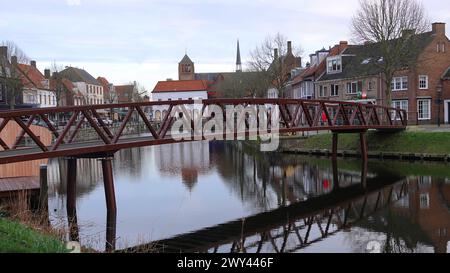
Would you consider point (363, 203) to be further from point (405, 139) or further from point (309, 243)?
point (405, 139)

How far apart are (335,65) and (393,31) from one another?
70.1 ft

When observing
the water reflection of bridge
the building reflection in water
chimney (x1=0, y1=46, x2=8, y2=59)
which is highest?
chimney (x1=0, y1=46, x2=8, y2=59)

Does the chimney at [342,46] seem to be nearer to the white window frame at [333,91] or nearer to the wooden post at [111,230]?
the white window frame at [333,91]

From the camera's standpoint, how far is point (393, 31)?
143ft

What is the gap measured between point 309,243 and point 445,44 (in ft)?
145

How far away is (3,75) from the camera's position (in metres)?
54.3

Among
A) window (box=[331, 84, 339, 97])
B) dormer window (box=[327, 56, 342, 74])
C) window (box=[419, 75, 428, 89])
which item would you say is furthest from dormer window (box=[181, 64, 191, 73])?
window (box=[419, 75, 428, 89])

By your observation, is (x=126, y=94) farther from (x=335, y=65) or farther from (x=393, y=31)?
(x=393, y=31)

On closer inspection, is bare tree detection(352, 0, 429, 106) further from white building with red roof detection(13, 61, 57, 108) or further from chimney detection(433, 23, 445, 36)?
white building with red roof detection(13, 61, 57, 108)

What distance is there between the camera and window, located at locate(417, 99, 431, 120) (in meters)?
52.1


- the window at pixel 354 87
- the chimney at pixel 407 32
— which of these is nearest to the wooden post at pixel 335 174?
the chimney at pixel 407 32

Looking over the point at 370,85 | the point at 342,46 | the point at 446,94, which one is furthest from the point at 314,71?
the point at 446,94

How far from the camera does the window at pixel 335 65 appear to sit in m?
64.4

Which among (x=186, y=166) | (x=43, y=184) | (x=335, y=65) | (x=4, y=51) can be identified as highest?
(x=4, y=51)
